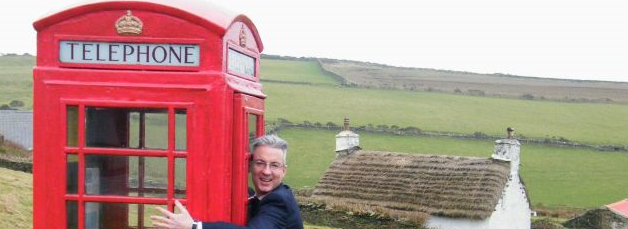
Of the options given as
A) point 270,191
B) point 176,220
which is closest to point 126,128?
point 176,220

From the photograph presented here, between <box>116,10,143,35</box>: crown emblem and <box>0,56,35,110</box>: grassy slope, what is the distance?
43.5 m

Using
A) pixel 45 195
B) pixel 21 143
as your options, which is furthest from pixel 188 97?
pixel 21 143

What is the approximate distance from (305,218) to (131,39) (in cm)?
1843

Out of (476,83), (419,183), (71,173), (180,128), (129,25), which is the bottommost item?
(419,183)

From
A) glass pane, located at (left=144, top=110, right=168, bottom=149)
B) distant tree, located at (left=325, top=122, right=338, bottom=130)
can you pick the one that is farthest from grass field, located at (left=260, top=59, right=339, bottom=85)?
glass pane, located at (left=144, top=110, right=168, bottom=149)

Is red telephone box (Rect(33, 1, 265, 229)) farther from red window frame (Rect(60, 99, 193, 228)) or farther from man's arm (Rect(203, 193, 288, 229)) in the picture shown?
man's arm (Rect(203, 193, 288, 229))

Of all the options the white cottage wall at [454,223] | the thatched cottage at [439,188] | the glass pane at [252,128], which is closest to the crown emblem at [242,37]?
the glass pane at [252,128]

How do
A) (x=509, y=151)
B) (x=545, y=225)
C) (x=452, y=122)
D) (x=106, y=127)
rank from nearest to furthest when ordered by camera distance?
(x=106, y=127)
(x=509, y=151)
(x=545, y=225)
(x=452, y=122)

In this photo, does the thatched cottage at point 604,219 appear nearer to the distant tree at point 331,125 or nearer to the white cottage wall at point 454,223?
the white cottage wall at point 454,223

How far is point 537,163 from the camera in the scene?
43.3m

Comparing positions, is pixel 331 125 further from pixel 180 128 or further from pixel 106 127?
pixel 180 128

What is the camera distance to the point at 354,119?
159 ft

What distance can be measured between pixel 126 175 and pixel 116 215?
24cm

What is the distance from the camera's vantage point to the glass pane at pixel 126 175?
383 centimetres
